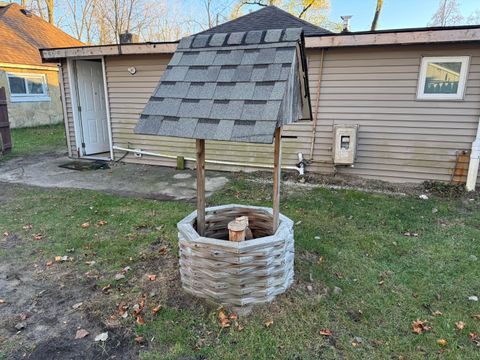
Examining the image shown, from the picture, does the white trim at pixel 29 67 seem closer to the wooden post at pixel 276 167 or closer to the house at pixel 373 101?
the house at pixel 373 101

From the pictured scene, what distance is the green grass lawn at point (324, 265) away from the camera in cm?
211

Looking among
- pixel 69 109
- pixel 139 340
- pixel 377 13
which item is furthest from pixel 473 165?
pixel 377 13

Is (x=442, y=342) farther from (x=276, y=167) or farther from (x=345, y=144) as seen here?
(x=345, y=144)

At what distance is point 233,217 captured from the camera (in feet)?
9.75

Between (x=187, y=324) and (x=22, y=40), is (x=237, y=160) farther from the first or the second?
(x=22, y=40)

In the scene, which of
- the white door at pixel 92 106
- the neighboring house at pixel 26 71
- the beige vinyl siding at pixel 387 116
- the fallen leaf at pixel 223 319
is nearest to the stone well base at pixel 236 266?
the fallen leaf at pixel 223 319

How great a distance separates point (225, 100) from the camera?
2.02 metres

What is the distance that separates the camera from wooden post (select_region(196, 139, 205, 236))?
7.97 ft

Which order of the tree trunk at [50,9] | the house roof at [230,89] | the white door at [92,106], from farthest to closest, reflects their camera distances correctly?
the tree trunk at [50,9] < the white door at [92,106] < the house roof at [230,89]

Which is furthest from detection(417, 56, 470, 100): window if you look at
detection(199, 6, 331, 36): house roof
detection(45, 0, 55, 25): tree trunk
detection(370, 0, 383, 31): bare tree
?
detection(45, 0, 55, 25): tree trunk

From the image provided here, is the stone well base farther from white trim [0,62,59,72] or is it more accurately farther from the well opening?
white trim [0,62,59,72]

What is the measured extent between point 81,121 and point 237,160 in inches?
159

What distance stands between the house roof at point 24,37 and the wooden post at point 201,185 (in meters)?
12.4

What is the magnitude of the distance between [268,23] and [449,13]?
1885cm
